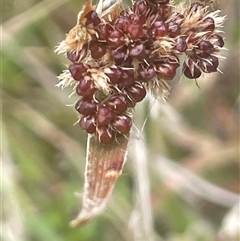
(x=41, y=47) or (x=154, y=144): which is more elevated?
(x=41, y=47)

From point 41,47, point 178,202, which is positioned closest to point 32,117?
point 41,47

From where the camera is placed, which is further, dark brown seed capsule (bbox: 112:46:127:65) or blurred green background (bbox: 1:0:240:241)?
blurred green background (bbox: 1:0:240:241)

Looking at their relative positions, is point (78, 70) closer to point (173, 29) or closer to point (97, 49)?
point (97, 49)

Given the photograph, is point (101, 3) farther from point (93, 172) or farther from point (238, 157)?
point (238, 157)

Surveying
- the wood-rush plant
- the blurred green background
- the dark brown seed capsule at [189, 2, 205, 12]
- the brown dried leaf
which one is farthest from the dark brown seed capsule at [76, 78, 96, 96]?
the blurred green background

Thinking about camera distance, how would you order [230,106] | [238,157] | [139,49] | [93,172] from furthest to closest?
[230,106], [238,157], [93,172], [139,49]

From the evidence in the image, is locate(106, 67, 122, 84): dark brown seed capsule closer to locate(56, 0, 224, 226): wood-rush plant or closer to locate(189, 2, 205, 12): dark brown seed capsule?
locate(56, 0, 224, 226): wood-rush plant

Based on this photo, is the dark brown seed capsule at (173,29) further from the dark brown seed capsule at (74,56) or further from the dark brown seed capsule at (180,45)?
the dark brown seed capsule at (74,56)
